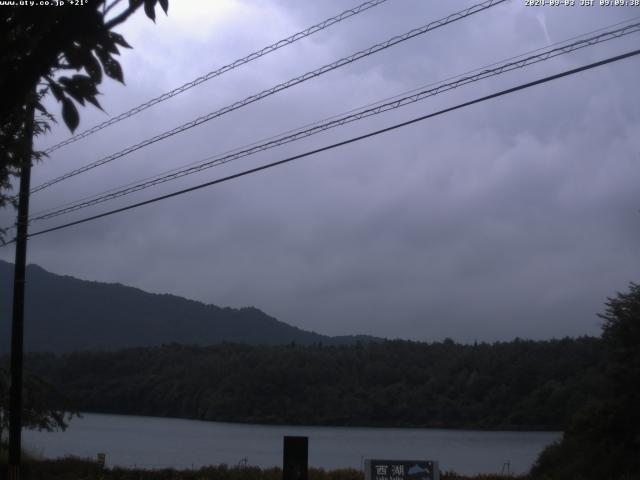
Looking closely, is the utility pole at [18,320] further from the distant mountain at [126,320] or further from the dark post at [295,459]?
the distant mountain at [126,320]

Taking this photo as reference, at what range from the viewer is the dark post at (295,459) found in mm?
13680

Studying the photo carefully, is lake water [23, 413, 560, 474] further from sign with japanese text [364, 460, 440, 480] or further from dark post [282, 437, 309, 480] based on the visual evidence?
sign with japanese text [364, 460, 440, 480]

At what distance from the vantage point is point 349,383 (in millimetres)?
40531

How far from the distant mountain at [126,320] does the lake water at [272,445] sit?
43332 mm

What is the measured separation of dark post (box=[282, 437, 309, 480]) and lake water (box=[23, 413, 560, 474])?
1342 cm

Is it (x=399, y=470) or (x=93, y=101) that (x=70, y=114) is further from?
(x=399, y=470)

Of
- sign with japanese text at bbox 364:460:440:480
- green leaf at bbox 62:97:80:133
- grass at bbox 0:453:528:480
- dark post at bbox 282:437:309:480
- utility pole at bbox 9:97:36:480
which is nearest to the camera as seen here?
green leaf at bbox 62:97:80:133

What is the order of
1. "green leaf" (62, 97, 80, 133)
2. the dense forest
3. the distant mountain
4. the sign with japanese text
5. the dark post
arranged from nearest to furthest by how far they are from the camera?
"green leaf" (62, 97, 80, 133), the sign with japanese text, the dark post, the dense forest, the distant mountain

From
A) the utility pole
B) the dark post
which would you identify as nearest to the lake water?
the utility pole

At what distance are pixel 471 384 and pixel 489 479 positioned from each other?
12645mm

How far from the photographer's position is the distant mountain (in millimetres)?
93438

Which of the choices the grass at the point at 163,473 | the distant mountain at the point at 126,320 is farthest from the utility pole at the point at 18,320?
the distant mountain at the point at 126,320

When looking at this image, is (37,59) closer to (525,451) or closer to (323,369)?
(525,451)

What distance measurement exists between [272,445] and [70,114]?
34.1 meters
